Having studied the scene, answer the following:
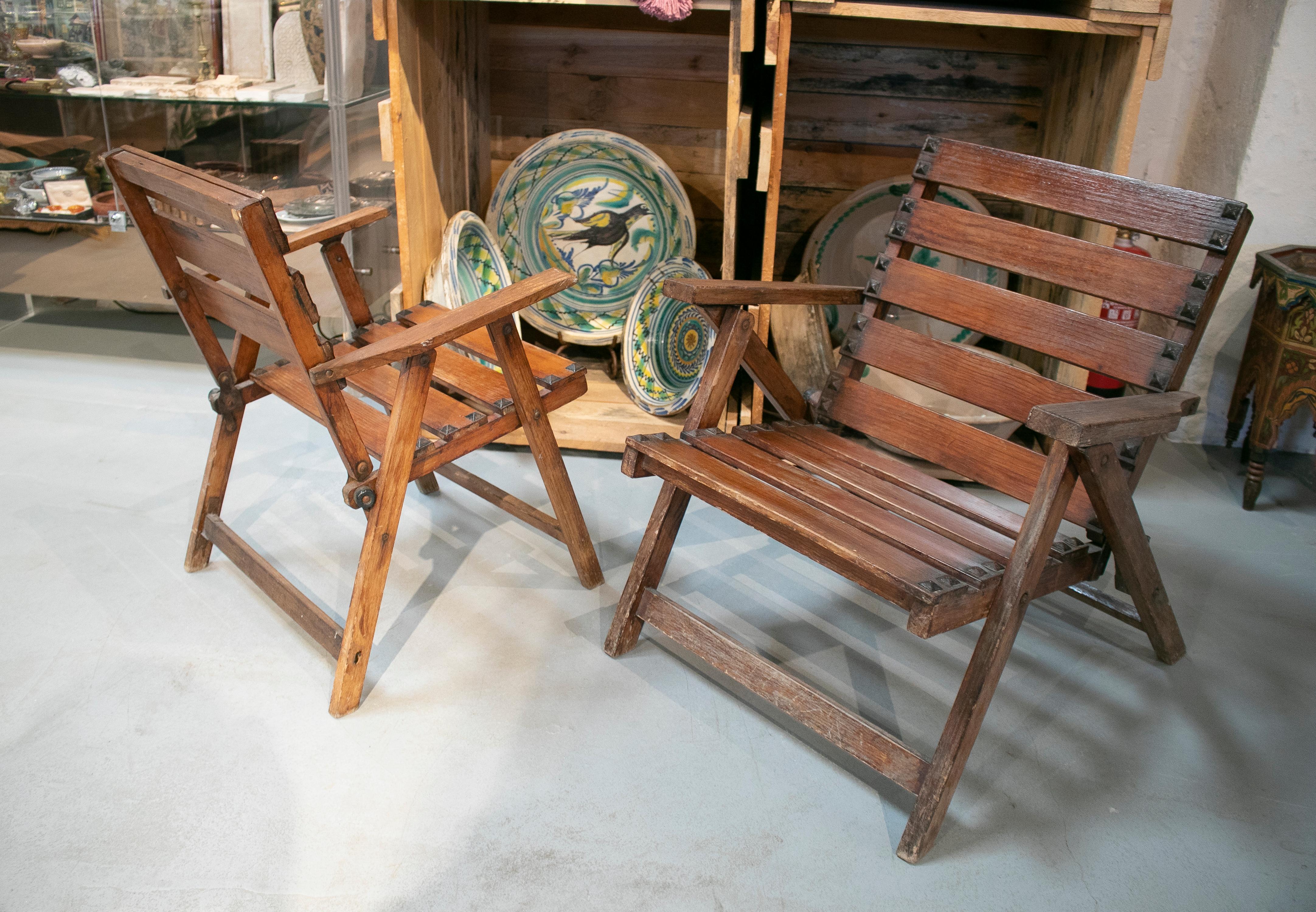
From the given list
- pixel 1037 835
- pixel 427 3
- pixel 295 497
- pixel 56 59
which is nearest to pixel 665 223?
pixel 427 3

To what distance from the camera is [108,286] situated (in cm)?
364

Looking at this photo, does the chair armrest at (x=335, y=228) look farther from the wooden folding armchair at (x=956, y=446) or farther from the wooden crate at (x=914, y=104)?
the wooden crate at (x=914, y=104)

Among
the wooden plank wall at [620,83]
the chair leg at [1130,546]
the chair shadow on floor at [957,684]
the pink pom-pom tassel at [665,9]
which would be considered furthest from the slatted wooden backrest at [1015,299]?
the wooden plank wall at [620,83]

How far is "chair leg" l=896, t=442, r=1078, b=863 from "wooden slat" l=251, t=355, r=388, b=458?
1.14 metres

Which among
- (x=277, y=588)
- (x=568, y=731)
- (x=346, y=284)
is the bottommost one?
(x=568, y=731)

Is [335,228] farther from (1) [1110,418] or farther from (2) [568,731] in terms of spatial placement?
(1) [1110,418]

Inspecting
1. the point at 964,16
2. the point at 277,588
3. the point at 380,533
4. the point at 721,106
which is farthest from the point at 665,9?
the point at 277,588

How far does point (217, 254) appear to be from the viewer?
1877 mm

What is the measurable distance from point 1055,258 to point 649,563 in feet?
3.45

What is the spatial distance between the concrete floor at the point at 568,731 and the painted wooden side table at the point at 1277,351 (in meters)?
0.24

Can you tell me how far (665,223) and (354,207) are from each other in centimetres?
102

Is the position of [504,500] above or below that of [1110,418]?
below

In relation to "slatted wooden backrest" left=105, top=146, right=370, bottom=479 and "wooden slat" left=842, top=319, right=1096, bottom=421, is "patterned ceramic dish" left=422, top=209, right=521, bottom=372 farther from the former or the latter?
"wooden slat" left=842, top=319, right=1096, bottom=421

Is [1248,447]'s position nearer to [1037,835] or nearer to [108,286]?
[1037,835]
